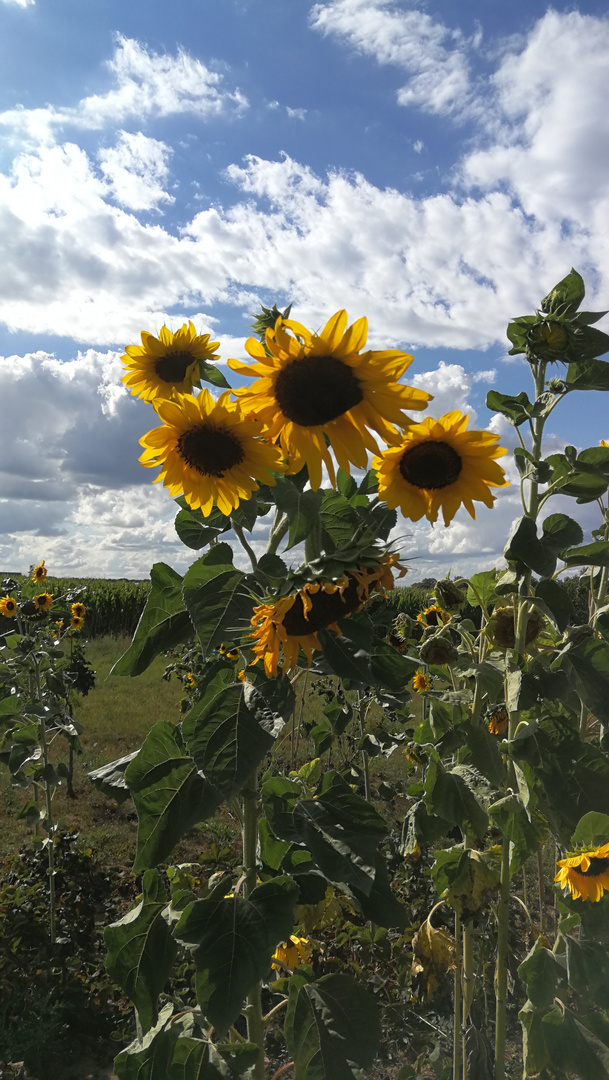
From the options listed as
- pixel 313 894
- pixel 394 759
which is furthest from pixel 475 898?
pixel 394 759

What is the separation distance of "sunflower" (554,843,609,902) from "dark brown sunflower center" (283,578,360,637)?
1059mm

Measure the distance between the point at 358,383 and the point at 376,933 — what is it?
103 inches

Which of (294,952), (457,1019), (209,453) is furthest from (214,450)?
(294,952)

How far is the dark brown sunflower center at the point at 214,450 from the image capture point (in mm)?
1300

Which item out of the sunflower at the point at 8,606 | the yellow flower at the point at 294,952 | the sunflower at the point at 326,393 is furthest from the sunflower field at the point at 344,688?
the sunflower at the point at 8,606

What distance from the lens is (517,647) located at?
1813 millimetres

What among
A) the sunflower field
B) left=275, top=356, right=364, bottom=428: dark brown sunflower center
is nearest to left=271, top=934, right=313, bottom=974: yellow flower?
the sunflower field

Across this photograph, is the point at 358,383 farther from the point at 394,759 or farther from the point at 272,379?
the point at 394,759

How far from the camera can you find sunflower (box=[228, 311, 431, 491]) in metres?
1.24

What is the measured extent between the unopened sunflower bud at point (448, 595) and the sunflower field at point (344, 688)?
134 millimetres

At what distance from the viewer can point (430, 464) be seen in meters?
1.44

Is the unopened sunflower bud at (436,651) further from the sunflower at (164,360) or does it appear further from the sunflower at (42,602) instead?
the sunflower at (42,602)

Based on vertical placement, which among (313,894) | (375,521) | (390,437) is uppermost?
(390,437)

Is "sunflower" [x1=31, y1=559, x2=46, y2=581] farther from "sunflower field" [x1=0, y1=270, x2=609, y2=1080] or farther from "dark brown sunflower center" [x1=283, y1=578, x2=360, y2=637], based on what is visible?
"dark brown sunflower center" [x1=283, y1=578, x2=360, y2=637]
